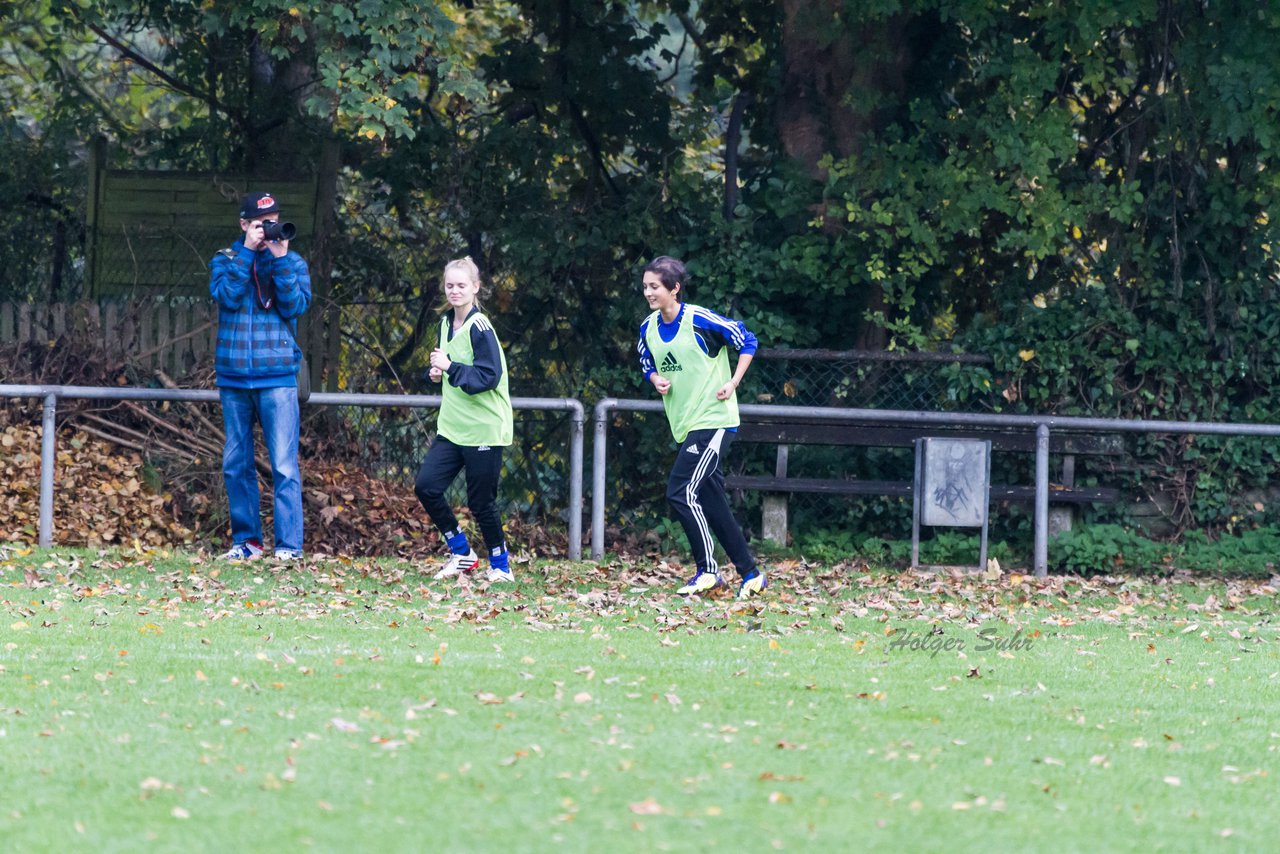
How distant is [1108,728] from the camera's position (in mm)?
6160

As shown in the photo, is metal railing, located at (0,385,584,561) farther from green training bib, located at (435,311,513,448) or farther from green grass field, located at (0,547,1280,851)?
green grass field, located at (0,547,1280,851)

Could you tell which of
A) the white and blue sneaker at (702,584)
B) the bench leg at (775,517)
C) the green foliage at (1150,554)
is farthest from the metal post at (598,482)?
the green foliage at (1150,554)

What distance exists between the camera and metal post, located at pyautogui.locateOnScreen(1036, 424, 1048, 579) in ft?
39.5

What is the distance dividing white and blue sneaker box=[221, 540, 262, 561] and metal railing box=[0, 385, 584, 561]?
97cm

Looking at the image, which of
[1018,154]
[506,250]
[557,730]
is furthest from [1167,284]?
[557,730]

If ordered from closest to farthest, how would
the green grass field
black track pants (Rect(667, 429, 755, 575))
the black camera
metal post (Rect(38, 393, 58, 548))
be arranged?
the green grass field
black track pants (Rect(667, 429, 755, 575))
the black camera
metal post (Rect(38, 393, 58, 548))

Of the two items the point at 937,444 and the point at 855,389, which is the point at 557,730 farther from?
the point at 855,389

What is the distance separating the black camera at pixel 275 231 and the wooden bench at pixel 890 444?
3.71 meters

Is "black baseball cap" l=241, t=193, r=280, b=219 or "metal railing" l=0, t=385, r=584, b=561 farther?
"metal railing" l=0, t=385, r=584, b=561

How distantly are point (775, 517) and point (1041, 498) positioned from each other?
197cm

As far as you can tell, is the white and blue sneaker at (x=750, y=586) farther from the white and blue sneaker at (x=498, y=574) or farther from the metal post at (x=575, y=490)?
the metal post at (x=575, y=490)

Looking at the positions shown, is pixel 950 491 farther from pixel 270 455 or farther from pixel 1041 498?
pixel 270 455

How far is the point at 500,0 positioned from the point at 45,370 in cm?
562

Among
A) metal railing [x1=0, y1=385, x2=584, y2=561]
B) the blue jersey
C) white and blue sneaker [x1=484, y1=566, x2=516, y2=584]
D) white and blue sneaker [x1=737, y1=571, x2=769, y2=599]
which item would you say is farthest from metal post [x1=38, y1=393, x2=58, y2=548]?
white and blue sneaker [x1=737, y1=571, x2=769, y2=599]
